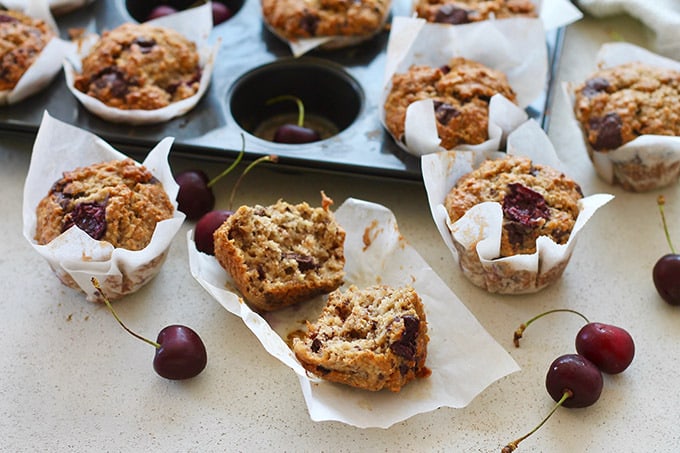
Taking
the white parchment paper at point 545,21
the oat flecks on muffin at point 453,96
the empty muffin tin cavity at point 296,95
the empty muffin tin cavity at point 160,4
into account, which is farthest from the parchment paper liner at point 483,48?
the empty muffin tin cavity at point 160,4

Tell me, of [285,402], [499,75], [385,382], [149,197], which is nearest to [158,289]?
[149,197]

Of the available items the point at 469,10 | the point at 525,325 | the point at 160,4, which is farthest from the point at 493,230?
the point at 160,4

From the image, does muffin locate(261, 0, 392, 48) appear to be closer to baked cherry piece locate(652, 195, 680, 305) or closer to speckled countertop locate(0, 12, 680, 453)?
speckled countertop locate(0, 12, 680, 453)

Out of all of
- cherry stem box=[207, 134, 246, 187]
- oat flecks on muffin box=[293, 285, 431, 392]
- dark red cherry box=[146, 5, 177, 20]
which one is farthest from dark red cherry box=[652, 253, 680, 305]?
dark red cherry box=[146, 5, 177, 20]

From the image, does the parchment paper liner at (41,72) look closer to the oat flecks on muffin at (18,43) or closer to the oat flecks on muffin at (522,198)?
the oat flecks on muffin at (18,43)

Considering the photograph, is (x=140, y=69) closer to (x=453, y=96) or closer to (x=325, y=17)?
(x=325, y=17)

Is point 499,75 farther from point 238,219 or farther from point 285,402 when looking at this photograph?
point 285,402
